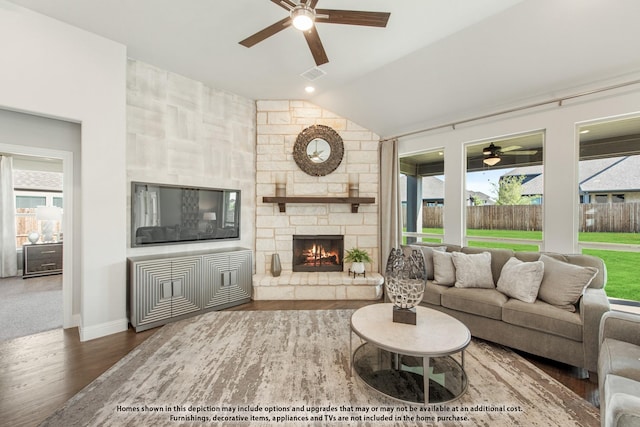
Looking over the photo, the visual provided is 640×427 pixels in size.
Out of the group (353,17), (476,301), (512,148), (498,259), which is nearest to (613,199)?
(512,148)

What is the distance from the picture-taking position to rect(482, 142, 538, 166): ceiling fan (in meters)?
3.24

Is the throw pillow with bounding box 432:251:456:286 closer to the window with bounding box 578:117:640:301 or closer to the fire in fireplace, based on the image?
the window with bounding box 578:117:640:301

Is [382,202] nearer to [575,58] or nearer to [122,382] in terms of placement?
[575,58]

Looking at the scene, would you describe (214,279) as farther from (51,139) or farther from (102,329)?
(51,139)

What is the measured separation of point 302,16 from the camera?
69.4 inches

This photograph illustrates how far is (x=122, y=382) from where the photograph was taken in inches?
72.7

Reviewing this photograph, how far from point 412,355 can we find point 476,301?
144 cm

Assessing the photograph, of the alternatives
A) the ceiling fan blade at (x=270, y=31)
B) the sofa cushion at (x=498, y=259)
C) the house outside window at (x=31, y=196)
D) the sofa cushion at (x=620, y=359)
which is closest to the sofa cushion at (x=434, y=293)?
the sofa cushion at (x=498, y=259)

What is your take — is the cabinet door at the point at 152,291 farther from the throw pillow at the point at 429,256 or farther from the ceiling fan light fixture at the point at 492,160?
the ceiling fan light fixture at the point at 492,160

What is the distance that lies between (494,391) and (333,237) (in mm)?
2822

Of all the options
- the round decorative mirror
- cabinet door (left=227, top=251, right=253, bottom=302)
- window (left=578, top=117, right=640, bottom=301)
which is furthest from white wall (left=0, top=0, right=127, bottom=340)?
window (left=578, top=117, right=640, bottom=301)

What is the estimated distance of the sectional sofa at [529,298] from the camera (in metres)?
2.01

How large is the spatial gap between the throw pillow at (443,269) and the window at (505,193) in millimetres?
898

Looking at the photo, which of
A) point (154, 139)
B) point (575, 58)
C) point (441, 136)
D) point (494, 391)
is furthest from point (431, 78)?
point (154, 139)
